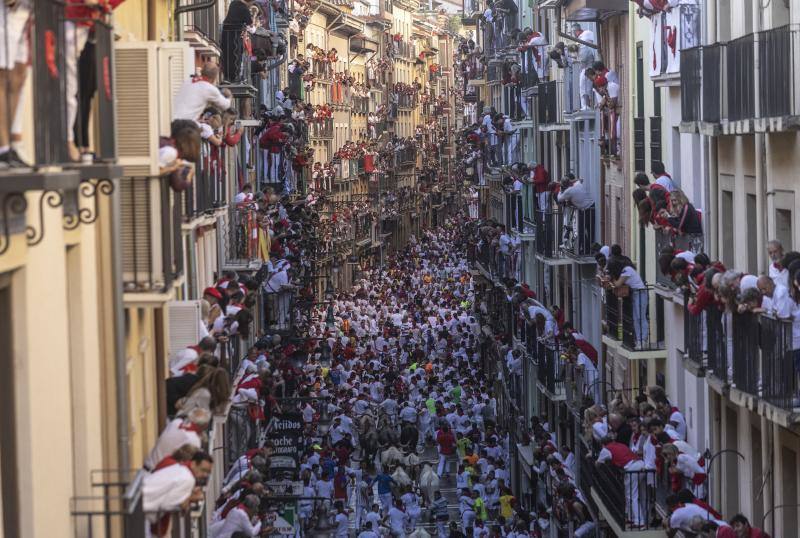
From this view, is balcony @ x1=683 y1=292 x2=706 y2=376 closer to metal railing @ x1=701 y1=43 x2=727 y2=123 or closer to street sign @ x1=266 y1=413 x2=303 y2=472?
metal railing @ x1=701 y1=43 x2=727 y2=123

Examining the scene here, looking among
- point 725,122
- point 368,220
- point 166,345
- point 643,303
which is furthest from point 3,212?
point 368,220

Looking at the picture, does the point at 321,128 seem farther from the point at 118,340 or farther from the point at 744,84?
the point at 118,340

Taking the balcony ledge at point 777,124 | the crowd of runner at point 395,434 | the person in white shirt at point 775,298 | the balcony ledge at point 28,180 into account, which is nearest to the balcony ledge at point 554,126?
the crowd of runner at point 395,434

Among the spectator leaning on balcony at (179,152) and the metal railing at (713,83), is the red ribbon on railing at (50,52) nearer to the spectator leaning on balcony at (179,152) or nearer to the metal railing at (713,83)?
the spectator leaning on balcony at (179,152)

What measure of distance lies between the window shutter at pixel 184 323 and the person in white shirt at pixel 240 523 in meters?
5.16

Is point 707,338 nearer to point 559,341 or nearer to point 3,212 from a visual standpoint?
point 3,212

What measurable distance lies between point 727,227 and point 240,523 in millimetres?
7777

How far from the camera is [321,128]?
290 ft

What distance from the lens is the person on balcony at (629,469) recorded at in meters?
25.6

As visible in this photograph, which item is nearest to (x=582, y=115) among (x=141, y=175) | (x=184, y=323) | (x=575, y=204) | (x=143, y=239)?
(x=575, y=204)

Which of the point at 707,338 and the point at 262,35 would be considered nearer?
the point at 707,338

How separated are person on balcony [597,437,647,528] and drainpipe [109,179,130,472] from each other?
1253 cm

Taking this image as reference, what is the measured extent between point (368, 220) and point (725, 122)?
90.0m

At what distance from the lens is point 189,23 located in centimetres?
2803
